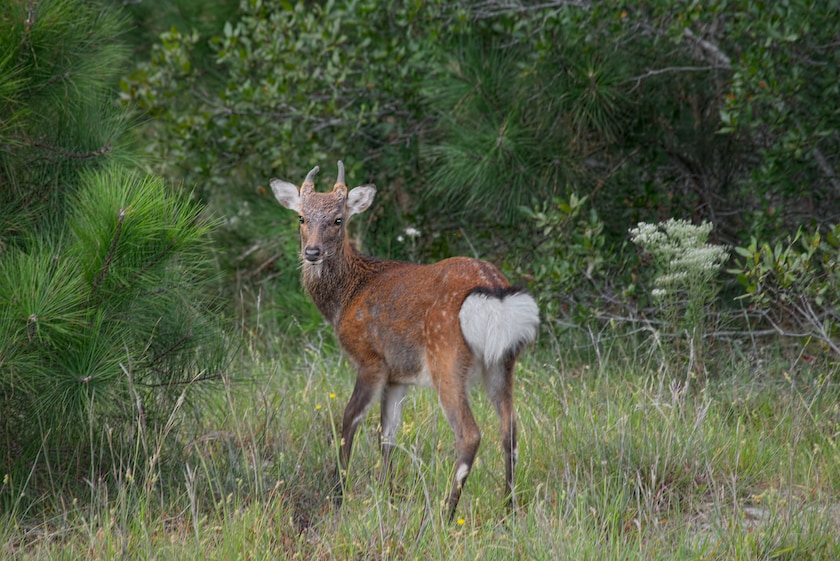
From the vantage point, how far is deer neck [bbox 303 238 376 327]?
16.8ft

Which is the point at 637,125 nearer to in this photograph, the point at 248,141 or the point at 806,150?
the point at 806,150

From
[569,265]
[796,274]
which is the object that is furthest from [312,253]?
[796,274]

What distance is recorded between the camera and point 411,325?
4.70 m

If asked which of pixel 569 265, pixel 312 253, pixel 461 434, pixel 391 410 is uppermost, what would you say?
pixel 312 253

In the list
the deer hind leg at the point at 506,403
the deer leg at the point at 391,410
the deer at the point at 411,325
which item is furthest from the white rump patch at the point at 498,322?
the deer leg at the point at 391,410

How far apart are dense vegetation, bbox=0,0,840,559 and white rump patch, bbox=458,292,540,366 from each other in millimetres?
457

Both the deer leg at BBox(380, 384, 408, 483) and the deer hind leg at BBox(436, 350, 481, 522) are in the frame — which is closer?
the deer hind leg at BBox(436, 350, 481, 522)

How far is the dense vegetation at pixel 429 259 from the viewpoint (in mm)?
3977

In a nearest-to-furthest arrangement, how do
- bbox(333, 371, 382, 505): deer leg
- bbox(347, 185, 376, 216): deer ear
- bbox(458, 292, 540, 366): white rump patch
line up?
bbox(458, 292, 540, 366): white rump patch < bbox(333, 371, 382, 505): deer leg < bbox(347, 185, 376, 216): deer ear

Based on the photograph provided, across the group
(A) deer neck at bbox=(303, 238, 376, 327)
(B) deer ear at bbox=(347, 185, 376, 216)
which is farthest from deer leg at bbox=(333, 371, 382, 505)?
(B) deer ear at bbox=(347, 185, 376, 216)

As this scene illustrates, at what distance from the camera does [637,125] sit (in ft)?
22.7

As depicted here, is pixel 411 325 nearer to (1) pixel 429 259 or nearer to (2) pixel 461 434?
(2) pixel 461 434

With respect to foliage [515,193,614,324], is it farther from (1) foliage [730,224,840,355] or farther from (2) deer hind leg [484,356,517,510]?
(2) deer hind leg [484,356,517,510]

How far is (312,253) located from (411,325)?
23.9 inches
